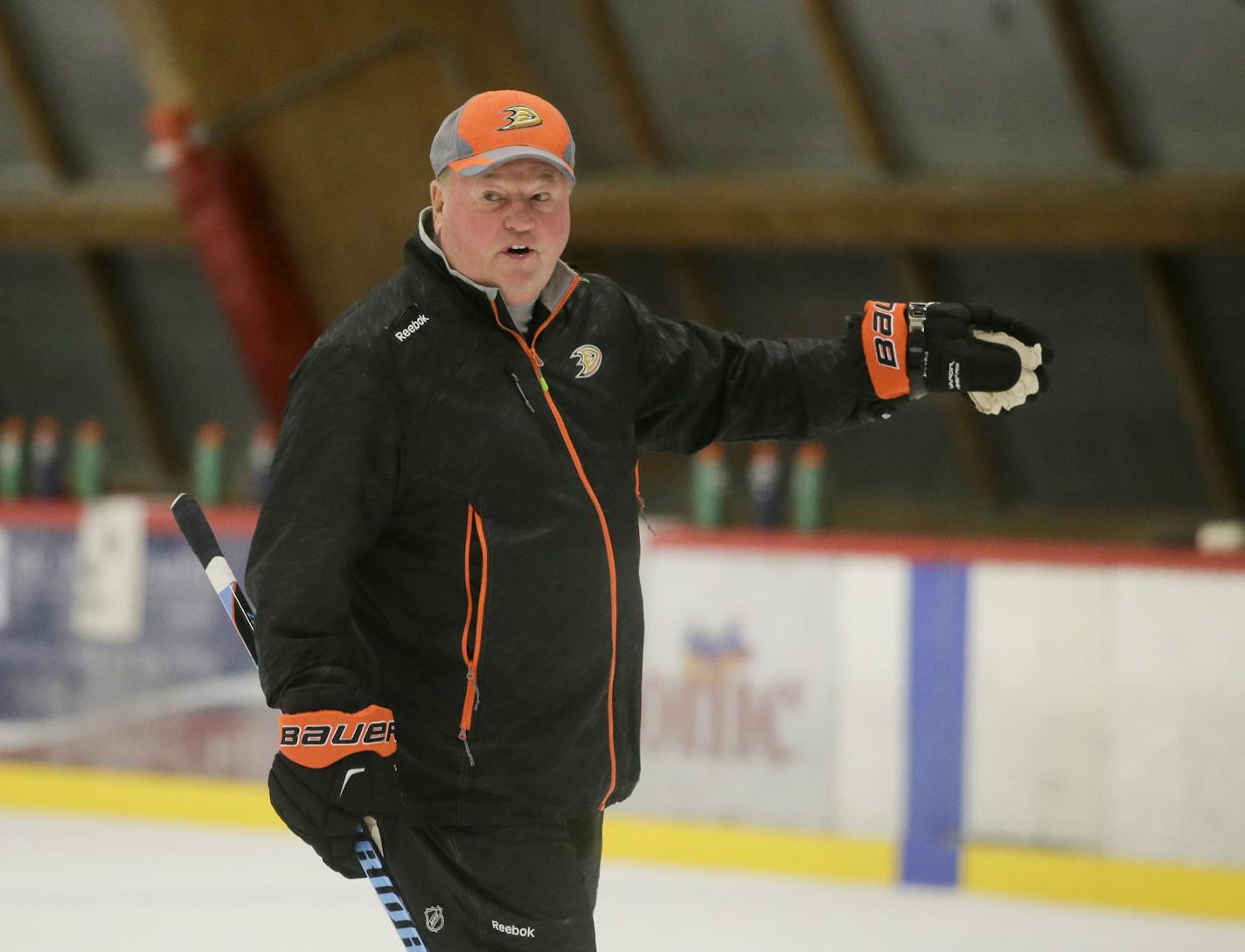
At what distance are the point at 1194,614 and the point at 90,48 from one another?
A: 5.88 m

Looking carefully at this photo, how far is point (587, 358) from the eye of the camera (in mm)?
2342

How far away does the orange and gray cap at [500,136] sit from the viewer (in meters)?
2.22

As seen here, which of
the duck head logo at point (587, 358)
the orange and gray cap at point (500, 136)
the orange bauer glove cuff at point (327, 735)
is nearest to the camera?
the orange bauer glove cuff at point (327, 735)

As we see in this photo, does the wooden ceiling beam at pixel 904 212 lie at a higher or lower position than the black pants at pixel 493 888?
higher

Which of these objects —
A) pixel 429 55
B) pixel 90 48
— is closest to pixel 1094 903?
pixel 429 55

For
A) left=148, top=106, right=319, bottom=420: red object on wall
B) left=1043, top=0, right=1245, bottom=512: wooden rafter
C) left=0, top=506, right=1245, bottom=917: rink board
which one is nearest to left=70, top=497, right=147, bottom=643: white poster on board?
left=0, top=506, right=1245, bottom=917: rink board

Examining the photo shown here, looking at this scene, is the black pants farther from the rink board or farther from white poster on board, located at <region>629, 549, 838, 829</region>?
white poster on board, located at <region>629, 549, 838, 829</region>

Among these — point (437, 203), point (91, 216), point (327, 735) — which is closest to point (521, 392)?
point (437, 203)

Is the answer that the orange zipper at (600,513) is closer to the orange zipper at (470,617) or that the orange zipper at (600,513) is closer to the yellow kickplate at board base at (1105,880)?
the orange zipper at (470,617)

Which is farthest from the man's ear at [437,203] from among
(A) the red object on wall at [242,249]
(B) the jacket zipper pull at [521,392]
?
(A) the red object on wall at [242,249]

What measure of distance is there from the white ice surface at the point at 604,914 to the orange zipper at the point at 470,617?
2.68m

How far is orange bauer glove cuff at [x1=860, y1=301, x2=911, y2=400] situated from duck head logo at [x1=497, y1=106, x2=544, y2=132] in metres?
0.56

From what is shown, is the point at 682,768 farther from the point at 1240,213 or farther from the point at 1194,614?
the point at 1240,213

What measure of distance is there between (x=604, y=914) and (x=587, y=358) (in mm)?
3141
